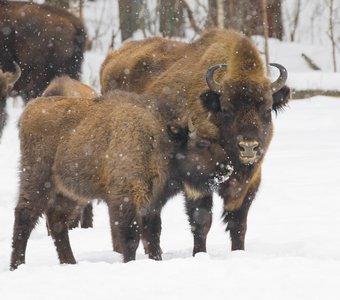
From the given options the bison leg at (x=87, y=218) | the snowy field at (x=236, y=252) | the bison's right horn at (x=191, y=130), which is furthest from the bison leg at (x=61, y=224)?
the bison leg at (x=87, y=218)

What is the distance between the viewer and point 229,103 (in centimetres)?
676

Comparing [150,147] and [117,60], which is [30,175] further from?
[117,60]

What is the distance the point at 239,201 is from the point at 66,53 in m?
6.82

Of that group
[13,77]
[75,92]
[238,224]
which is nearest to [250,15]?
[13,77]

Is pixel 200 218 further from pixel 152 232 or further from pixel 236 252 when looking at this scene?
pixel 236 252

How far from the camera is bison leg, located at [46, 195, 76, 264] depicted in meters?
6.75

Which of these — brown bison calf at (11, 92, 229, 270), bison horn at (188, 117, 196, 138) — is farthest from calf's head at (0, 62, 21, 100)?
bison horn at (188, 117, 196, 138)

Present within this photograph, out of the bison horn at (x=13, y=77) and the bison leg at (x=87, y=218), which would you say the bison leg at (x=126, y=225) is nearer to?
the bison leg at (x=87, y=218)

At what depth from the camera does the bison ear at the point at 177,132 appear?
21.2 feet

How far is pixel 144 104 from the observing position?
6645 mm

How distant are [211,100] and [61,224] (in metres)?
1.53

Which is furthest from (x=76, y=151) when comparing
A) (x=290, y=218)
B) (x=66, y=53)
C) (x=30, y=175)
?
(x=66, y=53)

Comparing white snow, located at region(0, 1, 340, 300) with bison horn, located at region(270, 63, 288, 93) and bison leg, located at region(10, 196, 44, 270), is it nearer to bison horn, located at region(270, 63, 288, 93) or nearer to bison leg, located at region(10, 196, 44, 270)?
bison leg, located at region(10, 196, 44, 270)

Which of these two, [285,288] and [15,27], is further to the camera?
[15,27]
